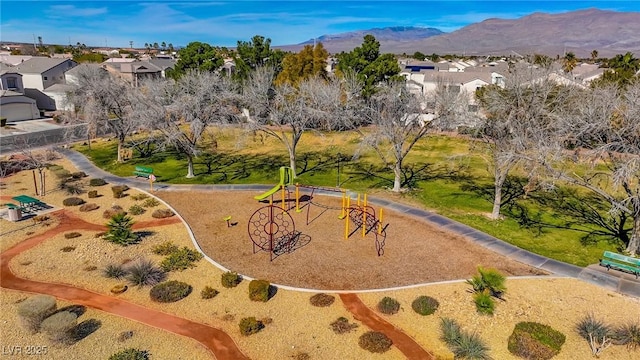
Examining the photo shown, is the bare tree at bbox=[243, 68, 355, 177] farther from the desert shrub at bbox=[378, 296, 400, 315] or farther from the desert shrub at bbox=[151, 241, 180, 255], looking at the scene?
the desert shrub at bbox=[378, 296, 400, 315]

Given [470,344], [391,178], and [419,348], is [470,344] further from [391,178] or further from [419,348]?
[391,178]

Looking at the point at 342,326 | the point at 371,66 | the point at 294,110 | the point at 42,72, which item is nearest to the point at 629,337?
the point at 342,326

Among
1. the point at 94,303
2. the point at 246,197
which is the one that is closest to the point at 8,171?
the point at 246,197

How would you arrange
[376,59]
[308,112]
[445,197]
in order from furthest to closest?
1. [376,59]
2. [308,112]
3. [445,197]

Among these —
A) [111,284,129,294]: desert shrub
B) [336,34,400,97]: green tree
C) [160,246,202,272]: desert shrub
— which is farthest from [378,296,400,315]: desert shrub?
[336,34,400,97]: green tree

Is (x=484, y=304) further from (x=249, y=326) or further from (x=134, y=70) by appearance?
(x=134, y=70)

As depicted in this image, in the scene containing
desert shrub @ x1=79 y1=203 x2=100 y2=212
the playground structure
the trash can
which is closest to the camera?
the playground structure
